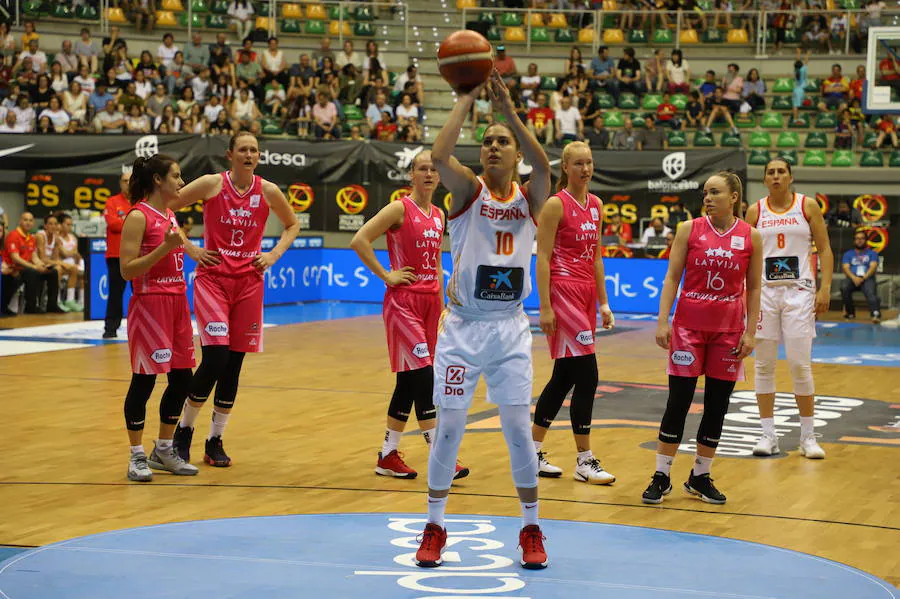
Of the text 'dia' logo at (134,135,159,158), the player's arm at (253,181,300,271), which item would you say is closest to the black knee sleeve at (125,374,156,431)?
the player's arm at (253,181,300,271)

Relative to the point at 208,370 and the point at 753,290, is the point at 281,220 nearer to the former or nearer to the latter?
the point at 208,370

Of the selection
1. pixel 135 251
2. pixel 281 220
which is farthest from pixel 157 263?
pixel 281 220

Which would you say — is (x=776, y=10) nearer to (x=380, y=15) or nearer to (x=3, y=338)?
(x=380, y=15)

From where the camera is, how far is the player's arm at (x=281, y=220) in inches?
294

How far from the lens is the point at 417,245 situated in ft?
24.0

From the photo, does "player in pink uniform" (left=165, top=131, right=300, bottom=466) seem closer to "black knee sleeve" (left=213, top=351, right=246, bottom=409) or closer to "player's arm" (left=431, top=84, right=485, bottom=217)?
"black knee sleeve" (left=213, top=351, right=246, bottom=409)

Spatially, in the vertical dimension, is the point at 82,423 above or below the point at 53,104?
below

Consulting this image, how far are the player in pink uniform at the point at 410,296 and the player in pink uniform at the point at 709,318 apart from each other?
1.41 metres

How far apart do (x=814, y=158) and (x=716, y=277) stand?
17732 mm

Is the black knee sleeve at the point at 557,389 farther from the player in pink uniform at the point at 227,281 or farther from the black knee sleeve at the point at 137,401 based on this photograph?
the black knee sleeve at the point at 137,401

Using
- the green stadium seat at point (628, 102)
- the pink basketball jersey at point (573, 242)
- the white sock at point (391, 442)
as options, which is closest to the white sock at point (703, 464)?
the pink basketball jersey at point (573, 242)

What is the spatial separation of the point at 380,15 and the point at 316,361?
53.2ft

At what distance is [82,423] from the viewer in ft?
29.5

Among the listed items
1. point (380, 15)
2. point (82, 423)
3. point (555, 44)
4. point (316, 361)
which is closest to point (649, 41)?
point (555, 44)
